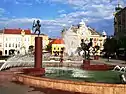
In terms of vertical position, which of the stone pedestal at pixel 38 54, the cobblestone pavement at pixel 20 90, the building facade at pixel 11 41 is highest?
the building facade at pixel 11 41

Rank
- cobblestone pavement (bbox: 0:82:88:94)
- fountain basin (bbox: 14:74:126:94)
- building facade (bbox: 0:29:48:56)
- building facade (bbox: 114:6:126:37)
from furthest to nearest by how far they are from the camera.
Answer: building facade (bbox: 0:29:48:56)
building facade (bbox: 114:6:126:37)
cobblestone pavement (bbox: 0:82:88:94)
fountain basin (bbox: 14:74:126:94)

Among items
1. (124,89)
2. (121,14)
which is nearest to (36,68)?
(124,89)

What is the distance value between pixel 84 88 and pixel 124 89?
207 cm

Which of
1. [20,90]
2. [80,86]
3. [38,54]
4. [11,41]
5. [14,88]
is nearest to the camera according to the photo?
[80,86]

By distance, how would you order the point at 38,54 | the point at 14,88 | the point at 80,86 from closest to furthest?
the point at 80,86 → the point at 14,88 → the point at 38,54

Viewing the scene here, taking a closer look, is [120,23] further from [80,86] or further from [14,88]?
[80,86]

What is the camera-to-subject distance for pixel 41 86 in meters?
17.8

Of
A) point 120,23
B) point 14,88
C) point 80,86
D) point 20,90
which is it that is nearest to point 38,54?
point 14,88

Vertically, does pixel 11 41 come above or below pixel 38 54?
above

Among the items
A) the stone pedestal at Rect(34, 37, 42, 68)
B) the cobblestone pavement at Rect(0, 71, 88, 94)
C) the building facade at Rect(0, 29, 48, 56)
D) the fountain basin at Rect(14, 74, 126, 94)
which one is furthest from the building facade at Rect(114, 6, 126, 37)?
the fountain basin at Rect(14, 74, 126, 94)

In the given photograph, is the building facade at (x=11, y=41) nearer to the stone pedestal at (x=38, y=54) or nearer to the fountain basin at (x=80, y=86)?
the stone pedestal at (x=38, y=54)

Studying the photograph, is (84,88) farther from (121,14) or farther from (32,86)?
(121,14)

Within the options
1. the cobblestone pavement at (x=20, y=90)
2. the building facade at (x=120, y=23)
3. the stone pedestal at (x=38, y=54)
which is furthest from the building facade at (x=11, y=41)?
the cobblestone pavement at (x=20, y=90)

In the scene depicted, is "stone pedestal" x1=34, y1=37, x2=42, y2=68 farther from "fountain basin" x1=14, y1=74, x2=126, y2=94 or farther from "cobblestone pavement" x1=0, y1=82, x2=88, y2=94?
"cobblestone pavement" x1=0, y1=82, x2=88, y2=94
